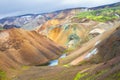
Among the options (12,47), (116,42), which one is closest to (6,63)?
(12,47)

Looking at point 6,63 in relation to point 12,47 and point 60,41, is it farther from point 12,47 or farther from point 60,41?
point 60,41

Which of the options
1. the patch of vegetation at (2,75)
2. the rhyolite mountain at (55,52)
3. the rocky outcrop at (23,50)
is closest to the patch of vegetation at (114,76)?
the rhyolite mountain at (55,52)

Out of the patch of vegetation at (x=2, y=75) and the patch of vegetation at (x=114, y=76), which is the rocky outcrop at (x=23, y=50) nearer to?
the patch of vegetation at (x=2, y=75)

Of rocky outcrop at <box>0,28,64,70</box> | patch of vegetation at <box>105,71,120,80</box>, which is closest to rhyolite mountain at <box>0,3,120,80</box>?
rocky outcrop at <box>0,28,64,70</box>

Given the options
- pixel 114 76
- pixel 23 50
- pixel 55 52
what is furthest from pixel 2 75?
pixel 55 52

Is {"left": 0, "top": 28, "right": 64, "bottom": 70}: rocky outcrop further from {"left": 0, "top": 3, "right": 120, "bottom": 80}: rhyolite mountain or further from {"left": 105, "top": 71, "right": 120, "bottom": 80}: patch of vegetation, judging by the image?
{"left": 105, "top": 71, "right": 120, "bottom": 80}: patch of vegetation

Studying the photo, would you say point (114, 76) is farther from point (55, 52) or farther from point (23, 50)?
point (55, 52)

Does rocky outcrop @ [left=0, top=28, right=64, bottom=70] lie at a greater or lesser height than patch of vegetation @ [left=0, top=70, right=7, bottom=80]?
lesser

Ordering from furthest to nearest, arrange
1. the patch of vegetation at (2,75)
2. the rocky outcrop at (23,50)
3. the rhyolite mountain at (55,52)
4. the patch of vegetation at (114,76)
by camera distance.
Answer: the rocky outcrop at (23,50) → the patch of vegetation at (2,75) → the rhyolite mountain at (55,52) → the patch of vegetation at (114,76)
